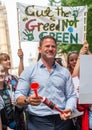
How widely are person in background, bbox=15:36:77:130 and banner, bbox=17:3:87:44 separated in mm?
1882

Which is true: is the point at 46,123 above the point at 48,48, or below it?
below

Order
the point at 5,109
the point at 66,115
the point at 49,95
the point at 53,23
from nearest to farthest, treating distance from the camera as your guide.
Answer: the point at 66,115
the point at 49,95
the point at 5,109
the point at 53,23

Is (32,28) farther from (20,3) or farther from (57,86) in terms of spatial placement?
(57,86)

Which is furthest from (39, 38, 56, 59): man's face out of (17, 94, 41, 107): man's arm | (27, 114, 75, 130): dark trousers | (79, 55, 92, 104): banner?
(27, 114, 75, 130): dark trousers

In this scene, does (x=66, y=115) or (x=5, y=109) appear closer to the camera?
(x=66, y=115)

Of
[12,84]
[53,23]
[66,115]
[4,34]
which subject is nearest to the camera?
[66,115]

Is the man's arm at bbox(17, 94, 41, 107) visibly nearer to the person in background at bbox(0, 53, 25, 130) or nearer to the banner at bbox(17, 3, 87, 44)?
the person in background at bbox(0, 53, 25, 130)

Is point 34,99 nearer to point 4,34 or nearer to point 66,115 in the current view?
point 66,115

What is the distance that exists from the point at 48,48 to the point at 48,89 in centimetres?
42

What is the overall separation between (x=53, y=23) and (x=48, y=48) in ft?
6.93

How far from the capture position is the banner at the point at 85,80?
4020 mm

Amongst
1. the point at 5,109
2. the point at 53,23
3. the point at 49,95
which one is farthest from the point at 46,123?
the point at 53,23

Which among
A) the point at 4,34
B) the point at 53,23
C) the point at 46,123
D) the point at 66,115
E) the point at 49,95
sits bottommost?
the point at 4,34

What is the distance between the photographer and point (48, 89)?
400cm
